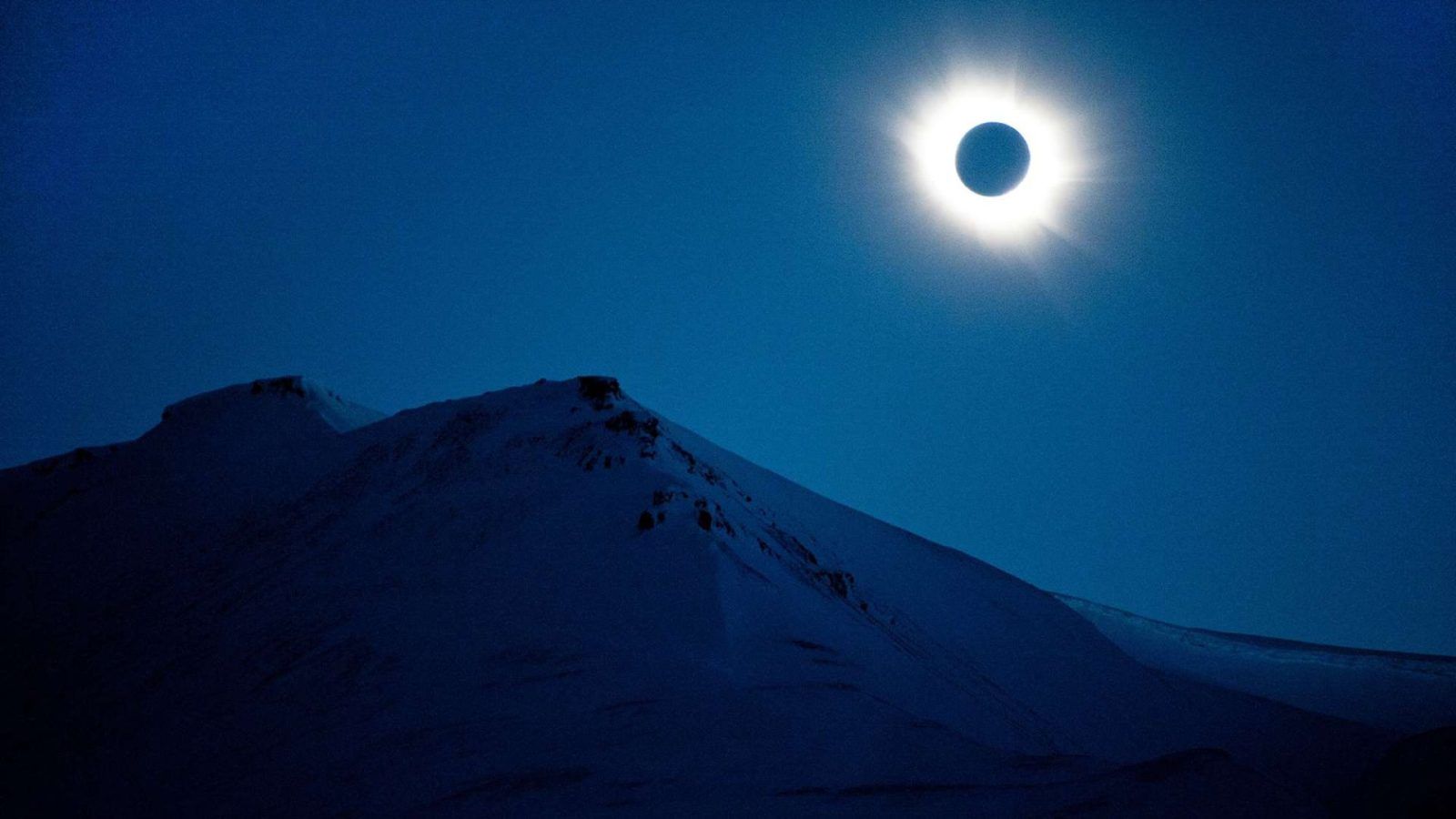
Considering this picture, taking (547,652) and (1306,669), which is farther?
(1306,669)

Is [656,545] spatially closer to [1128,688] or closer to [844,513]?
[844,513]

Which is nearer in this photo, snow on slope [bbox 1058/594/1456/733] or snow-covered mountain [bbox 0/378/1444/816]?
snow-covered mountain [bbox 0/378/1444/816]

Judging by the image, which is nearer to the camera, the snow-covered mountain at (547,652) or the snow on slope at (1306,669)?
the snow-covered mountain at (547,652)

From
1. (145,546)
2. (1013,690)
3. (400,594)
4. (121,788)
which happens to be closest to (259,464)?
(145,546)

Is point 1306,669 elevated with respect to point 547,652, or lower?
elevated
